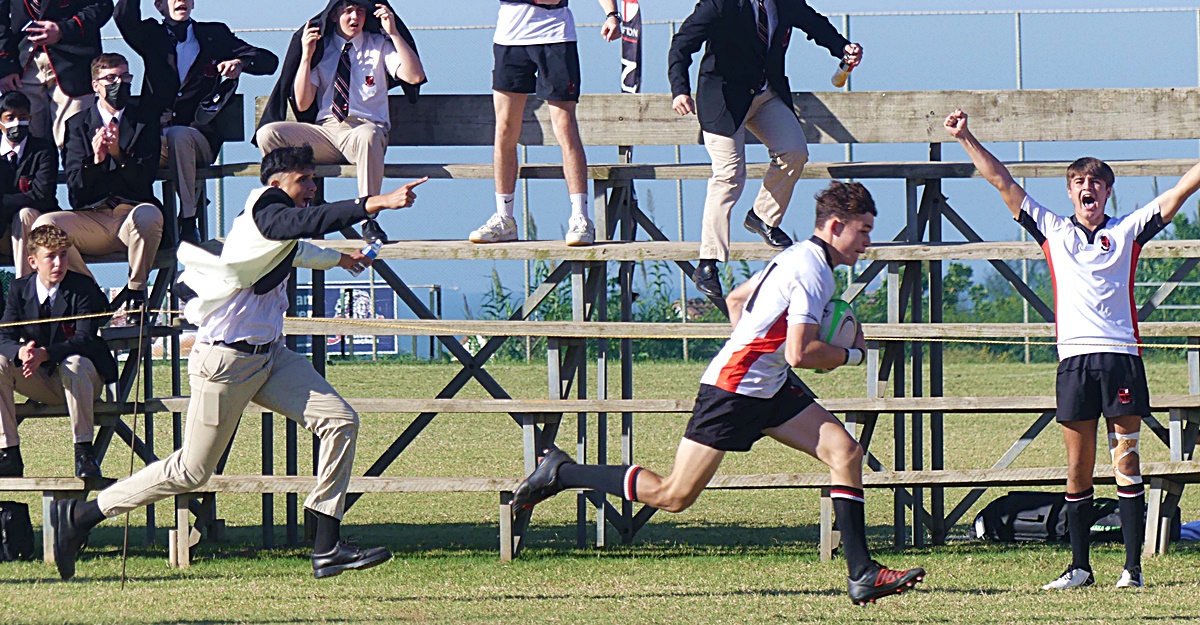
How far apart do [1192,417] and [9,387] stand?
5740 mm

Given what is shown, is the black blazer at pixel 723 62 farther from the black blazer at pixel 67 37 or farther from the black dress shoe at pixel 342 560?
the black blazer at pixel 67 37

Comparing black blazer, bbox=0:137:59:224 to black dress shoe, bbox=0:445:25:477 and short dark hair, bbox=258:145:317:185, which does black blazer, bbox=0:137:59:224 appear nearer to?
black dress shoe, bbox=0:445:25:477

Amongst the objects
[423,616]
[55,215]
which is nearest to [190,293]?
[55,215]

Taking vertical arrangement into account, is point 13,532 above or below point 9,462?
below

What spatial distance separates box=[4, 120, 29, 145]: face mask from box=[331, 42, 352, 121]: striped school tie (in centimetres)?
160

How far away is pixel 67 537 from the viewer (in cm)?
722

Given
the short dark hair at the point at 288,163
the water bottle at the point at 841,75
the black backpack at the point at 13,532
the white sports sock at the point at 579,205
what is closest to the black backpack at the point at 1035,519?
the water bottle at the point at 841,75

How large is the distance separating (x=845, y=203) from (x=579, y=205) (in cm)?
287

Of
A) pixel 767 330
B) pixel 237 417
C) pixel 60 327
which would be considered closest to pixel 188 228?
pixel 60 327

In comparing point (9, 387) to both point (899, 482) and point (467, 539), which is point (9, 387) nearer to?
point (467, 539)

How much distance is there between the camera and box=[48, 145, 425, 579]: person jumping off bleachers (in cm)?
666

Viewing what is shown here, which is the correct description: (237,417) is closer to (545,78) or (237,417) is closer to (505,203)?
(505,203)

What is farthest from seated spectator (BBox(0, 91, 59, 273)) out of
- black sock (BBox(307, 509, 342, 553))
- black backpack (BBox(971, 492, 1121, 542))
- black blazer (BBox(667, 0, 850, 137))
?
black backpack (BBox(971, 492, 1121, 542))

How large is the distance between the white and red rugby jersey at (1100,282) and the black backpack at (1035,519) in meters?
1.81
